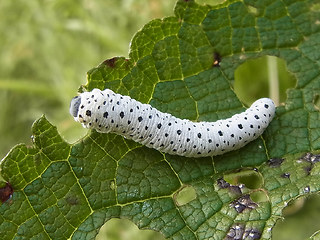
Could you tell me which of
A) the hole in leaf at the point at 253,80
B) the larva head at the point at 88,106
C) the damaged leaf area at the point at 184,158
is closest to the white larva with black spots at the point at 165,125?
the larva head at the point at 88,106

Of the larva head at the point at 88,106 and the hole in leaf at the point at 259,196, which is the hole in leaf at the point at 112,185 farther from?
the hole in leaf at the point at 259,196

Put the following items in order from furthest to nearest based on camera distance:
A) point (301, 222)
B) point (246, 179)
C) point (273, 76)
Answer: point (301, 222) → point (273, 76) → point (246, 179)

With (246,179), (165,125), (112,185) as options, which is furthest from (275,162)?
(112,185)

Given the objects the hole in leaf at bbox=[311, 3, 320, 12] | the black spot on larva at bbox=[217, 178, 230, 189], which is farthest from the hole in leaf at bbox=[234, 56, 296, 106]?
the black spot on larva at bbox=[217, 178, 230, 189]

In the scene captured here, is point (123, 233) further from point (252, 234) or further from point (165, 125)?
point (252, 234)

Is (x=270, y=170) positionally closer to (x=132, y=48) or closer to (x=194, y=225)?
(x=194, y=225)
